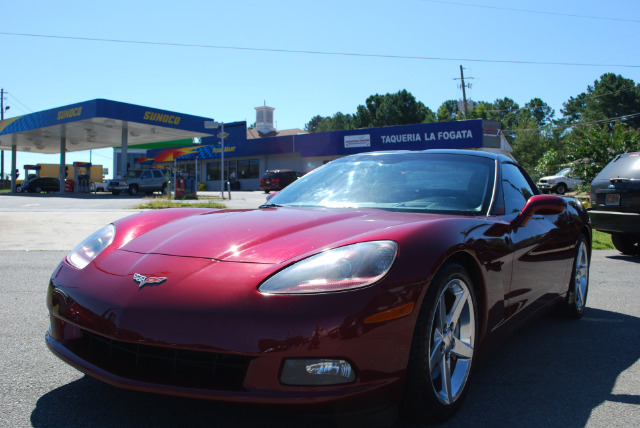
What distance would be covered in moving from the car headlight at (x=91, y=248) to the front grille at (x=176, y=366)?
1.95 ft

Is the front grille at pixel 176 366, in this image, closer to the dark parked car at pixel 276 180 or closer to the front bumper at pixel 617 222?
the front bumper at pixel 617 222

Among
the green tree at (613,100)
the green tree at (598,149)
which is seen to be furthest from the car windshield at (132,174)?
the green tree at (613,100)

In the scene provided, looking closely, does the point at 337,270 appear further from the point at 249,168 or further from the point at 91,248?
the point at 249,168

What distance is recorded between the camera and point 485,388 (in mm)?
2621

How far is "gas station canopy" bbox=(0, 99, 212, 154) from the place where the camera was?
2723cm

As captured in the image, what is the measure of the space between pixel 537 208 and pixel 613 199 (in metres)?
5.23

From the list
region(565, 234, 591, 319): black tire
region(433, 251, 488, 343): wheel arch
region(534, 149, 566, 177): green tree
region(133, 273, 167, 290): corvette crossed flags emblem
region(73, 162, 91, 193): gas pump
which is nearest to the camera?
region(133, 273, 167, 290): corvette crossed flags emblem

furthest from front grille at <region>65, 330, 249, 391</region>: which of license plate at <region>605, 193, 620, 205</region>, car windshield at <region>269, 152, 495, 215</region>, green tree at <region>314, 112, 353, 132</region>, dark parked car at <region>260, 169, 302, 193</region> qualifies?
green tree at <region>314, 112, 353, 132</region>

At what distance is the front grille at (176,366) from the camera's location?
5.84ft

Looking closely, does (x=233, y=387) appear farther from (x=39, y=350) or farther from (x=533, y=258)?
(x=533, y=258)

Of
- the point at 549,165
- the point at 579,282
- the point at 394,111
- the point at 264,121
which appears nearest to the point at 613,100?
the point at 394,111

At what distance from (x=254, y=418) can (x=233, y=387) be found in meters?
0.46

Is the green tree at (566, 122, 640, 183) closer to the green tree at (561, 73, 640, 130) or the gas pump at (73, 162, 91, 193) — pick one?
the gas pump at (73, 162, 91, 193)

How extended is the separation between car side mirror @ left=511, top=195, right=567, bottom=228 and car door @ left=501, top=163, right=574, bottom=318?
5cm
